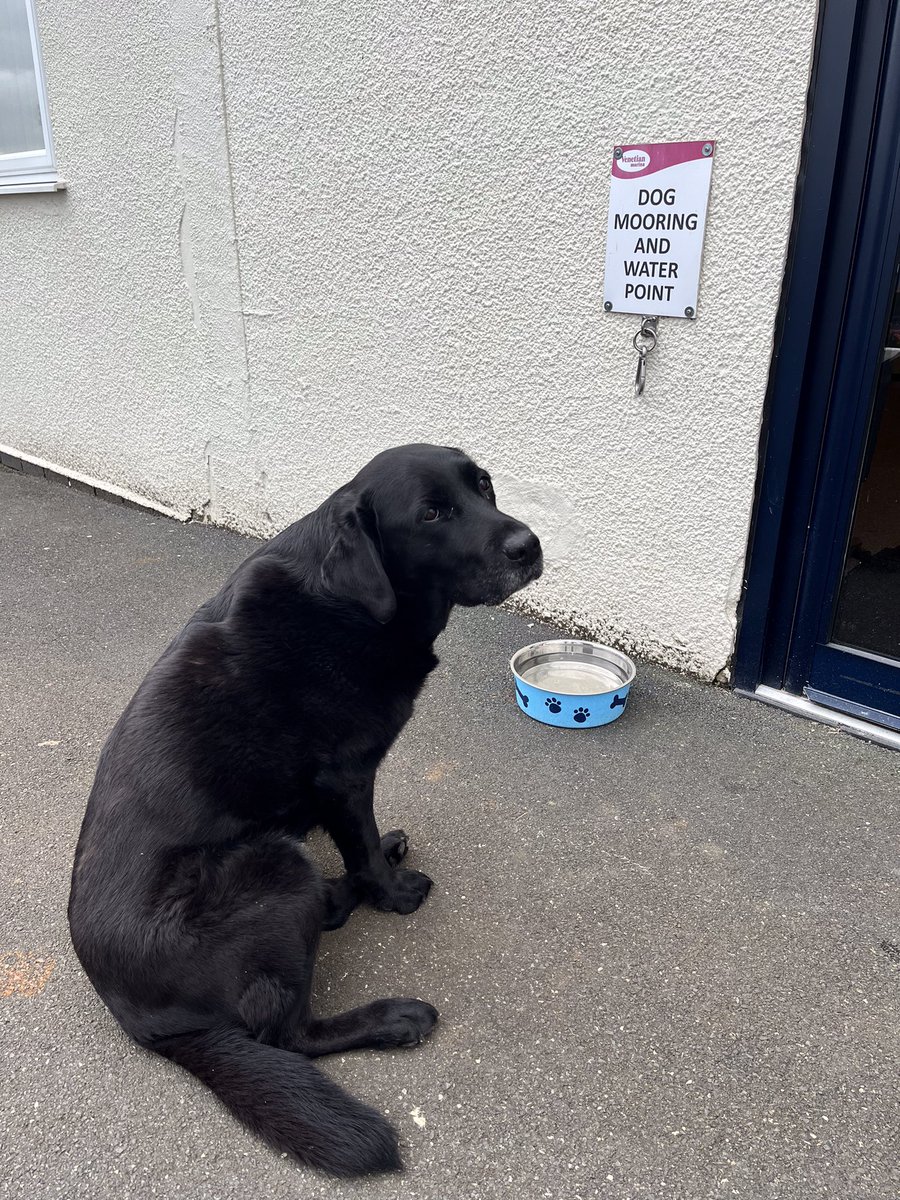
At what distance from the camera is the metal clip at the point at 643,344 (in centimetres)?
307

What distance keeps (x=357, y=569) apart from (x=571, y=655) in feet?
5.24

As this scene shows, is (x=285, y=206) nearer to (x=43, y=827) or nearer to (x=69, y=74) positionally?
(x=69, y=74)

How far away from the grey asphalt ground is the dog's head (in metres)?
0.86

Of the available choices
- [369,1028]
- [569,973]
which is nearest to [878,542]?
[569,973]

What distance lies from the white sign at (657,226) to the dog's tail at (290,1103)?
2.55m

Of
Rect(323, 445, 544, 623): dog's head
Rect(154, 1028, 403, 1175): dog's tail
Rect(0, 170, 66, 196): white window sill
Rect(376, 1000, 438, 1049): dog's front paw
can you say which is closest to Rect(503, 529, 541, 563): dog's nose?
Rect(323, 445, 544, 623): dog's head

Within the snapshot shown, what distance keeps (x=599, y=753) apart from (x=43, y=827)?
1.80 m

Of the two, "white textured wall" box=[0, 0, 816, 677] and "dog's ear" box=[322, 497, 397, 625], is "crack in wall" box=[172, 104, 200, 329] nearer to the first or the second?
"white textured wall" box=[0, 0, 816, 677]

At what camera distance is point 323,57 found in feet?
12.2

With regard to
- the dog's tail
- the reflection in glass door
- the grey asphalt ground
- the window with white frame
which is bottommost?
the grey asphalt ground

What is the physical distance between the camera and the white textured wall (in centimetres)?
285

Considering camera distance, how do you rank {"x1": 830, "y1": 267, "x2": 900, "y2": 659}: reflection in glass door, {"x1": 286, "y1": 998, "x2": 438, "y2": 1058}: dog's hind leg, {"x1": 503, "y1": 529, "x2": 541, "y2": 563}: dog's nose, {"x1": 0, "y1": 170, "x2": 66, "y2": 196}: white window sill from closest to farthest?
{"x1": 286, "y1": 998, "x2": 438, "y2": 1058}: dog's hind leg < {"x1": 503, "y1": 529, "x2": 541, "y2": 563}: dog's nose < {"x1": 830, "y1": 267, "x2": 900, "y2": 659}: reflection in glass door < {"x1": 0, "y1": 170, "x2": 66, "y2": 196}: white window sill

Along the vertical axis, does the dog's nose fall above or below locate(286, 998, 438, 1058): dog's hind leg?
above

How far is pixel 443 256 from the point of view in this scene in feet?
11.8
